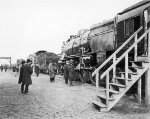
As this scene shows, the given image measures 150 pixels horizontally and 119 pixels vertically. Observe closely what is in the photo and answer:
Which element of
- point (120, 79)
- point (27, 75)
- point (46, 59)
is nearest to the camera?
point (120, 79)

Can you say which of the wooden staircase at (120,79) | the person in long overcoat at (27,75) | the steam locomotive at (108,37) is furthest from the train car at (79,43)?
the wooden staircase at (120,79)

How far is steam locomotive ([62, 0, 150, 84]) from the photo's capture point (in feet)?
37.9

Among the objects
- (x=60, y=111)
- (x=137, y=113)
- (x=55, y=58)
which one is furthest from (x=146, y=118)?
(x=55, y=58)

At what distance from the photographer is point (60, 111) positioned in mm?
9211

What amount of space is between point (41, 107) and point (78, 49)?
1251 centimetres

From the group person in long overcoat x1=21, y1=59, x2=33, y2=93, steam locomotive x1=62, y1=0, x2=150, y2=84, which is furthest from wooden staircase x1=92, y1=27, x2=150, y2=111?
person in long overcoat x1=21, y1=59, x2=33, y2=93

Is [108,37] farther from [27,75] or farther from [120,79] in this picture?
[120,79]

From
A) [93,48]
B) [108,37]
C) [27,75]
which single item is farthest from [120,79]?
[93,48]

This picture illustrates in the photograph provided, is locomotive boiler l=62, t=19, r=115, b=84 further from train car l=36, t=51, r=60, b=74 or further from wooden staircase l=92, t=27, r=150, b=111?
train car l=36, t=51, r=60, b=74

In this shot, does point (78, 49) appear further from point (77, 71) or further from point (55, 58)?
point (55, 58)

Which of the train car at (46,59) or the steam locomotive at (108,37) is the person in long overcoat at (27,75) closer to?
the steam locomotive at (108,37)

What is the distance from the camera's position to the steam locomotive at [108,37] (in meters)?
11.5

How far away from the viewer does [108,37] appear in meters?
15.2

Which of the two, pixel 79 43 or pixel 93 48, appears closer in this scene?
pixel 93 48
